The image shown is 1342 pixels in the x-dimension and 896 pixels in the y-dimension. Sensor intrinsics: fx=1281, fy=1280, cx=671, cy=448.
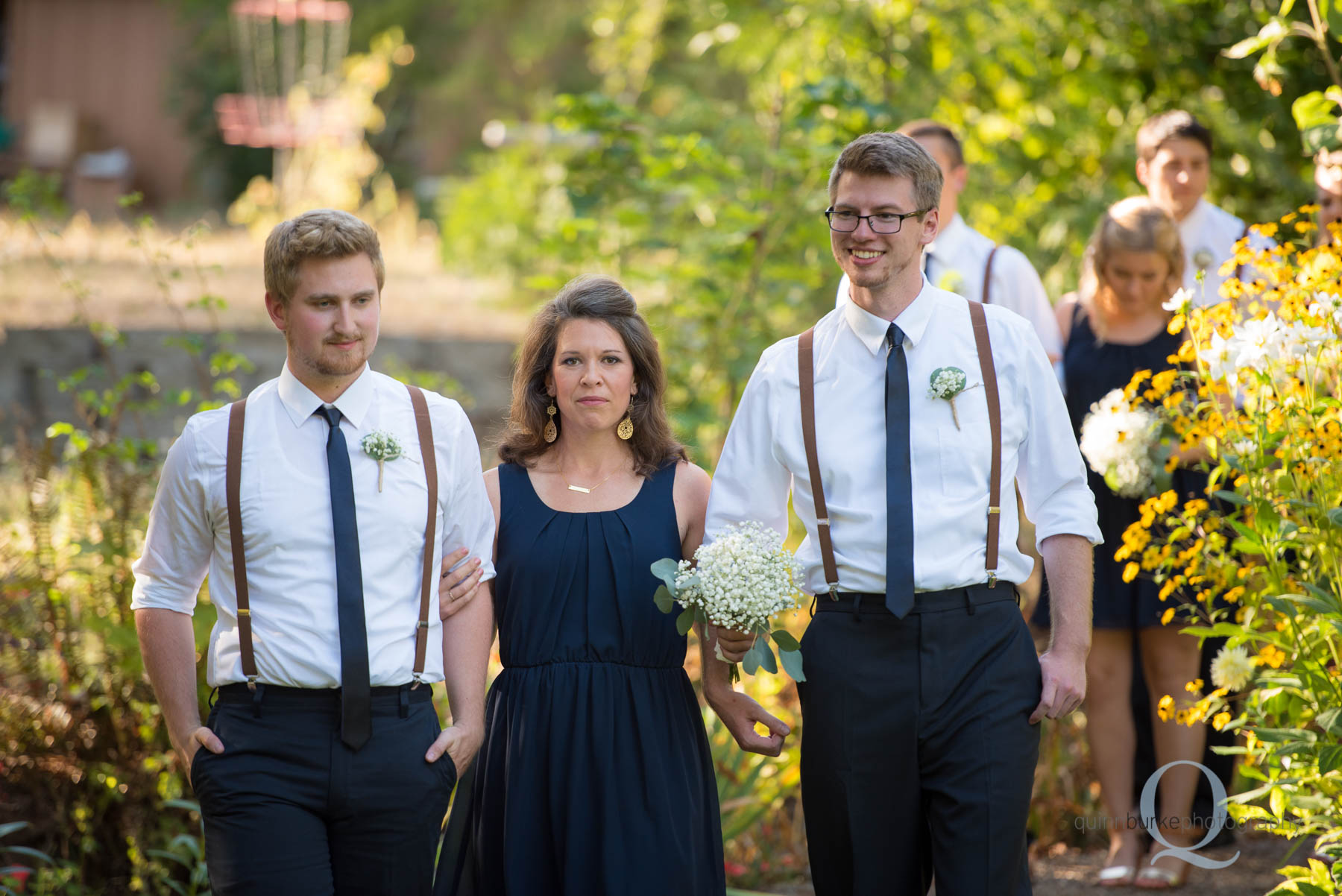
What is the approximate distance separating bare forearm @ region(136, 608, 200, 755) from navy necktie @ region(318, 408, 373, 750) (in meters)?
0.38

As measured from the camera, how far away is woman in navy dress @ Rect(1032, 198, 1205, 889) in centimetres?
414

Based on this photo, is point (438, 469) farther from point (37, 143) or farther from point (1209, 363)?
point (37, 143)

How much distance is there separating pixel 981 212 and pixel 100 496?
454 cm

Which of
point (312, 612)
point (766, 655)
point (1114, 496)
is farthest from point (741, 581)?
point (1114, 496)

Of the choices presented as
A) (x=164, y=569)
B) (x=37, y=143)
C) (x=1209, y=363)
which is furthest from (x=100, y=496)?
(x=37, y=143)

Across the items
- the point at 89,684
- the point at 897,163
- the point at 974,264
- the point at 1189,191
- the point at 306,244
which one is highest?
the point at 1189,191

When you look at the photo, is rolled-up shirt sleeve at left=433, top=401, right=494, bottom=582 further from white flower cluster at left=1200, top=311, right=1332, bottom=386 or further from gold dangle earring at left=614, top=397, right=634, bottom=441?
white flower cluster at left=1200, top=311, right=1332, bottom=386

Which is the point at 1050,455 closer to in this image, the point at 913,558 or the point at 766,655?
the point at 913,558

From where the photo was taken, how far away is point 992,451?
112 inches

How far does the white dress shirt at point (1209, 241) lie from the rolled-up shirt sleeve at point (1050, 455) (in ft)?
6.12

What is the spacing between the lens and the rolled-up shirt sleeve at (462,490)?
2875mm

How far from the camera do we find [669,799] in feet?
9.79

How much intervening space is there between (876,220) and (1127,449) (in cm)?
133

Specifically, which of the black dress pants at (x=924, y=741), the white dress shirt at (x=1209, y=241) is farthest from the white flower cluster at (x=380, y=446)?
the white dress shirt at (x=1209, y=241)
